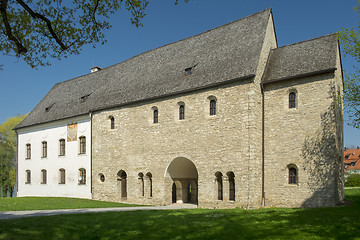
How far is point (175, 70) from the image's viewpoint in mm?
24125

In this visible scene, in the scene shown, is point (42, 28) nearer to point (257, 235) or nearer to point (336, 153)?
point (257, 235)

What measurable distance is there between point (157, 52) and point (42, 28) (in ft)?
52.6

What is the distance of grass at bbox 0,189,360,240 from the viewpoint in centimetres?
1025

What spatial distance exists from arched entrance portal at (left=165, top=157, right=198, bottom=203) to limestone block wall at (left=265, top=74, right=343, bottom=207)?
5.84 meters

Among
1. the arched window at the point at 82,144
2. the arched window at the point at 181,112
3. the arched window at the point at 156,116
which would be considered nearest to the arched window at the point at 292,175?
Result: the arched window at the point at 181,112

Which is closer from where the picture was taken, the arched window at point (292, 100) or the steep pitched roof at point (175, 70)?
the arched window at point (292, 100)

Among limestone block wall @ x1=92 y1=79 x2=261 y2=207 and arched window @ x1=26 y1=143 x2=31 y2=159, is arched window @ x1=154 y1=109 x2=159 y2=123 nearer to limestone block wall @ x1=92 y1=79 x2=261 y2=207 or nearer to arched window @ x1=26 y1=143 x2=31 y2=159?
limestone block wall @ x1=92 y1=79 x2=261 y2=207

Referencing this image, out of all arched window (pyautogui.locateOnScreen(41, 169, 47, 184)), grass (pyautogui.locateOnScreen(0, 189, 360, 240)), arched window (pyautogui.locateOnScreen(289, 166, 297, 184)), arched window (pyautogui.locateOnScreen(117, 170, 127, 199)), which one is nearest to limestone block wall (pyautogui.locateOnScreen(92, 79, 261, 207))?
arched window (pyautogui.locateOnScreen(117, 170, 127, 199))

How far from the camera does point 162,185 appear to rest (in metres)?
22.7

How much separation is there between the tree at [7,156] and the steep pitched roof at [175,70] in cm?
1732

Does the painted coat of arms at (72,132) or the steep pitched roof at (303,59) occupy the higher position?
the steep pitched roof at (303,59)

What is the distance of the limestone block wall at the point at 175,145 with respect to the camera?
63.4 feet

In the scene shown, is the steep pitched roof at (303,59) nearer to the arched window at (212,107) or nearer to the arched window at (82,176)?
the arched window at (212,107)

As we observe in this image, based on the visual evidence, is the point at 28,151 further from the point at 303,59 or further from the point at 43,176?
the point at 303,59
